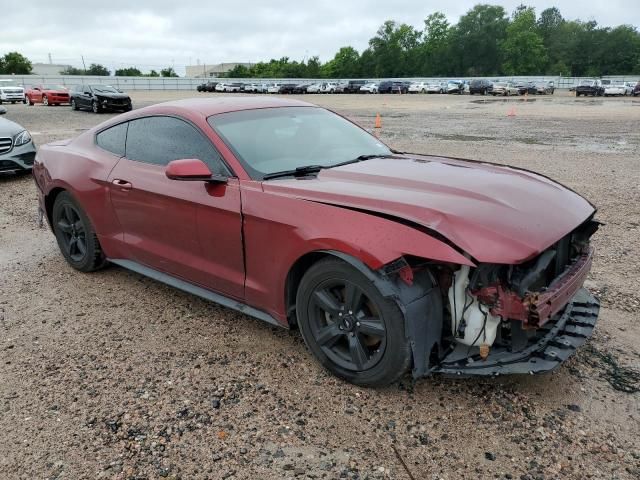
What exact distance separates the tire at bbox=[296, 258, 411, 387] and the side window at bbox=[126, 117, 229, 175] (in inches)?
41.2

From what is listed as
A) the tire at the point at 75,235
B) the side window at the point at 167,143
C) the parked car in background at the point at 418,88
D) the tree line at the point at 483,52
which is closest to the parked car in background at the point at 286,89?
the parked car in background at the point at 418,88

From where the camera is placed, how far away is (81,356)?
11.4ft

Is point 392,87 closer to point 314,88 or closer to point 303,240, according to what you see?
point 314,88

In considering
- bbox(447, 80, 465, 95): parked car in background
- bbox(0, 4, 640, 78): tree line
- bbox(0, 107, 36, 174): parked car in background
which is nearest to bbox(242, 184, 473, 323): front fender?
bbox(0, 107, 36, 174): parked car in background

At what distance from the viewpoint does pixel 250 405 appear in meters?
2.93

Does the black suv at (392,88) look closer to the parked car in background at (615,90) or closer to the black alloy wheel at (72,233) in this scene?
the parked car in background at (615,90)

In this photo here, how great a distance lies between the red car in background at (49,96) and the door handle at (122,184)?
31437 mm

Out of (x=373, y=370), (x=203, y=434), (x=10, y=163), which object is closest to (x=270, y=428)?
(x=203, y=434)

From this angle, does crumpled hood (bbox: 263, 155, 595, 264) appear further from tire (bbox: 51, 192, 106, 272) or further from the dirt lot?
tire (bbox: 51, 192, 106, 272)

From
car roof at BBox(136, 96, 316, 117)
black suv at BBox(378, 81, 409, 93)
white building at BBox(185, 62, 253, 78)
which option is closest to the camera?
car roof at BBox(136, 96, 316, 117)

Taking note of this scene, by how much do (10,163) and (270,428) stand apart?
27.2ft

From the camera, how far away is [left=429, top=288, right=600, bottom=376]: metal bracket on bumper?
269 centimetres

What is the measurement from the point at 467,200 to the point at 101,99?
25782mm

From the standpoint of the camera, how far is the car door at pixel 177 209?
3.42 m
